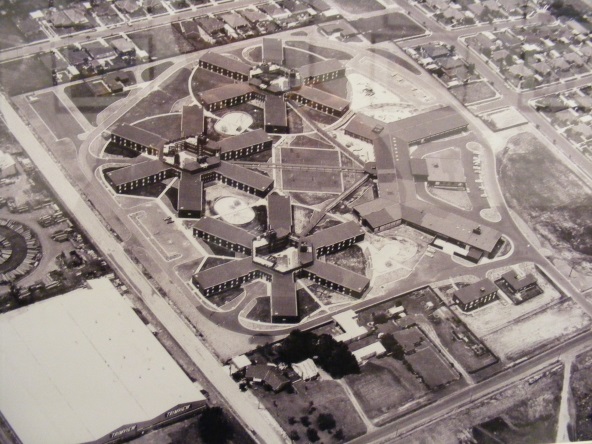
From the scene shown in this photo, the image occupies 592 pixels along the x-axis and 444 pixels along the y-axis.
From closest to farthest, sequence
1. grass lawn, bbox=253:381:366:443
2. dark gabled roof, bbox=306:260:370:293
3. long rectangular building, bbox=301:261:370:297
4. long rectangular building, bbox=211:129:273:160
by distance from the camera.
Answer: grass lawn, bbox=253:381:366:443 → long rectangular building, bbox=301:261:370:297 → dark gabled roof, bbox=306:260:370:293 → long rectangular building, bbox=211:129:273:160

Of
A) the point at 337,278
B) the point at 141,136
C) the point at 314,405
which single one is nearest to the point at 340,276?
the point at 337,278

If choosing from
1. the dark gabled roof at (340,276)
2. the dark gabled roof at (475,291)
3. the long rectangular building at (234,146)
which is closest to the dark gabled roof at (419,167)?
the dark gabled roof at (475,291)

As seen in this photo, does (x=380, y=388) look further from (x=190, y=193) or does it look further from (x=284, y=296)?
(x=190, y=193)

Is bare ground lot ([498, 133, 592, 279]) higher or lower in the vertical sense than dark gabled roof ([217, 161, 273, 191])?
lower

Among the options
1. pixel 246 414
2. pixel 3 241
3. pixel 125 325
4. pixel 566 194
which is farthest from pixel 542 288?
pixel 3 241

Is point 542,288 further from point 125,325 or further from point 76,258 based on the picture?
point 76,258

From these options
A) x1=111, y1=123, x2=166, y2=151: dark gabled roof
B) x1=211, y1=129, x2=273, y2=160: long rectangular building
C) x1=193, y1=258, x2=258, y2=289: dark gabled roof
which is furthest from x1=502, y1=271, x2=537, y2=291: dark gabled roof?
x1=111, y1=123, x2=166, y2=151: dark gabled roof

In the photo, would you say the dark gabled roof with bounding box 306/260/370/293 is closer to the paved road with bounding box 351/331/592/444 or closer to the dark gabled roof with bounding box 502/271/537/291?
the paved road with bounding box 351/331/592/444

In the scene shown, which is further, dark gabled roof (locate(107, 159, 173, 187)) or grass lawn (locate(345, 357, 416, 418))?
dark gabled roof (locate(107, 159, 173, 187))

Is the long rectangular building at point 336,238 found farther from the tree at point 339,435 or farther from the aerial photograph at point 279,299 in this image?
the tree at point 339,435
